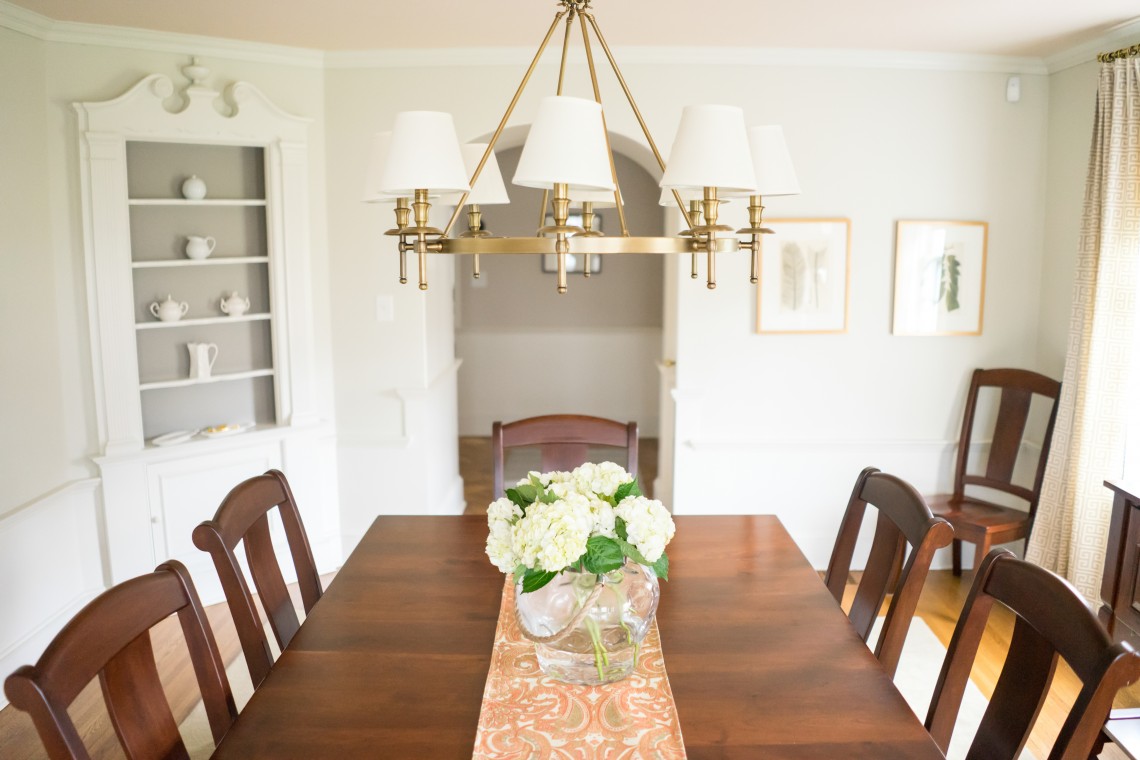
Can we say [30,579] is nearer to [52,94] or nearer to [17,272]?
[17,272]

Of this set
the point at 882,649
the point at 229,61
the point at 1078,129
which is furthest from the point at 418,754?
the point at 1078,129

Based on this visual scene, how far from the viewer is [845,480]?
409cm

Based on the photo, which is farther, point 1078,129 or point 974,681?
point 1078,129

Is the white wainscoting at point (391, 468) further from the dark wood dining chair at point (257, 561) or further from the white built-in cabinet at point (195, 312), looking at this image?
the dark wood dining chair at point (257, 561)

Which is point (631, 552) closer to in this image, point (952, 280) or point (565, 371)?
point (952, 280)

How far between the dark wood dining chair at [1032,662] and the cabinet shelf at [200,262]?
319 cm

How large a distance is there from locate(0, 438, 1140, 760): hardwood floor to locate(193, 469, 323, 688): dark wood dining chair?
1.05m

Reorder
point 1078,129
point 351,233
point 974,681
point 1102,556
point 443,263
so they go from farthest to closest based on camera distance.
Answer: point 443,263
point 351,233
point 1078,129
point 1102,556
point 974,681

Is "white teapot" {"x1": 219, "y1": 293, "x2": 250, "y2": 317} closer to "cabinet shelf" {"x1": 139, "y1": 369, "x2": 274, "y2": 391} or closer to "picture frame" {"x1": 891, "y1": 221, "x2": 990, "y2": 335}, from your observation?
"cabinet shelf" {"x1": 139, "y1": 369, "x2": 274, "y2": 391}

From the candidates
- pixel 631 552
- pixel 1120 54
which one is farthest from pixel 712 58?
pixel 631 552

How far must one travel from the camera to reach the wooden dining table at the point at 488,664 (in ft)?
4.83

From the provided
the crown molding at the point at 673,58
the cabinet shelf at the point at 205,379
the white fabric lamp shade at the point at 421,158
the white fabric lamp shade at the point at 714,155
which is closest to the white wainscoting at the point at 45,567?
the cabinet shelf at the point at 205,379

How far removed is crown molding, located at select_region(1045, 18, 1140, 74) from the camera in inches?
128

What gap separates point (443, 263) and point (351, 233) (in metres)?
0.65
